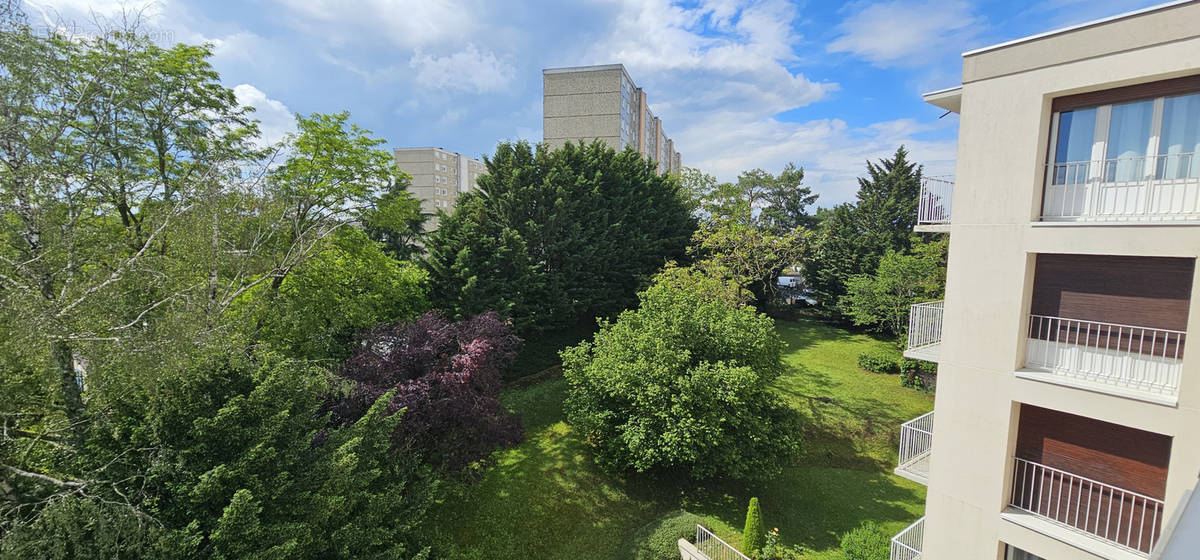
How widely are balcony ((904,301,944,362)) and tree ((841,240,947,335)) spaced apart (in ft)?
51.2

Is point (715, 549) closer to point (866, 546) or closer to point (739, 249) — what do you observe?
point (866, 546)

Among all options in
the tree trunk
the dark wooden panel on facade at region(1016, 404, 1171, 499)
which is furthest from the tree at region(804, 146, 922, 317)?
the tree trunk

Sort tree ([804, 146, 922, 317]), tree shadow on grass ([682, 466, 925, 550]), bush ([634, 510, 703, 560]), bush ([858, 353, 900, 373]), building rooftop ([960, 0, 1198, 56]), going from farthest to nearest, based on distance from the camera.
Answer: tree ([804, 146, 922, 317]) < bush ([858, 353, 900, 373]) < tree shadow on grass ([682, 466, 925, 550]) < bush ([634, 510, 703, 560]) < building rooftop ([960, 0, 1198, 56])

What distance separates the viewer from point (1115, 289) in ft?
21.6

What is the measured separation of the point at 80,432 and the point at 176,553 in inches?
95.2

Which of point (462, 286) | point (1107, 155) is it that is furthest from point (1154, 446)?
point (462, 286)

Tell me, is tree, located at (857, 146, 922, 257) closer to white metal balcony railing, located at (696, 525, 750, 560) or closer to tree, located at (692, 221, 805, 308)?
tree, located at (692, 221, 805, 308)

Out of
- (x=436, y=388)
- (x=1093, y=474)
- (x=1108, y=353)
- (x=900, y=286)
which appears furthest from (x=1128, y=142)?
(x=900, y=286)

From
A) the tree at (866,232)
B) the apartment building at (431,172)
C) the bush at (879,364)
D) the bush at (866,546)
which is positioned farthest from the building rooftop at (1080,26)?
the apartment building at (431,172)

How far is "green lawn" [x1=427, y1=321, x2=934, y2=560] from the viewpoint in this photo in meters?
12.3

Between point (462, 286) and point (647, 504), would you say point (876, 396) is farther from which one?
point (462, 286)

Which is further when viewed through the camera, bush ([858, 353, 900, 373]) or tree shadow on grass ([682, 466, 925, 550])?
bush ([858, 353, 900, 373])

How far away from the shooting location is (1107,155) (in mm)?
6566

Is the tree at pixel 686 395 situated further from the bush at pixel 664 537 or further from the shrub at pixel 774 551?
the shrub at pixel 774 551
